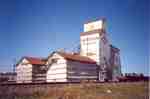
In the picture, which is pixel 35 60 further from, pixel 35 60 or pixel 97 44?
pixel 97 44

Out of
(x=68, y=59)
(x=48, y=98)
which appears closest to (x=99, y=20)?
(x=68, y=59)

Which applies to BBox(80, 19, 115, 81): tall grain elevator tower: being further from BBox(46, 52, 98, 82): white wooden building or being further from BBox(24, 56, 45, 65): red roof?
BBox(24, 56, 45, 65): red roof

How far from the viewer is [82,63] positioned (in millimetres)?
24344

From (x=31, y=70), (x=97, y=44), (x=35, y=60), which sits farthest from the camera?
(x=97, y=44)

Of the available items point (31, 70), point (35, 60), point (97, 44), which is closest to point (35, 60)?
point (35, 60)

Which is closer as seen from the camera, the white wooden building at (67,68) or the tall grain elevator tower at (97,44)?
the white wooden building at (67,68)

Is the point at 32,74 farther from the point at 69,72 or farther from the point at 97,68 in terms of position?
the point at 97,68

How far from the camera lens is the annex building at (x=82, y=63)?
23.1 m

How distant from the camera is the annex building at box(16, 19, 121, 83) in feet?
75.8

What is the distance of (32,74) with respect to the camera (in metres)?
26.0

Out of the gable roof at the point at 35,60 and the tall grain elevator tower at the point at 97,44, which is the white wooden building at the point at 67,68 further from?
the gable roof at the point at 35,60

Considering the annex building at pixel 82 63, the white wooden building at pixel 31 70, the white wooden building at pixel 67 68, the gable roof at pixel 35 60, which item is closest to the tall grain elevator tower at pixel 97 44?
the annex building at pixel 82 63

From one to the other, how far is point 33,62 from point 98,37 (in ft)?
31.1

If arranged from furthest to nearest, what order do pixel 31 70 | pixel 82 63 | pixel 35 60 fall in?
pixel 35 60 → pixel 31 70 → pixel 82 63
